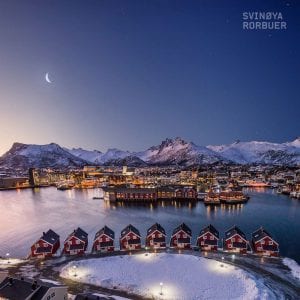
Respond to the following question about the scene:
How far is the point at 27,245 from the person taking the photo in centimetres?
3884

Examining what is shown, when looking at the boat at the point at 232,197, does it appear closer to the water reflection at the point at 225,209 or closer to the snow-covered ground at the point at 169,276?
the water reflection at the point at 225,209

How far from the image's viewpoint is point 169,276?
24.8 meters

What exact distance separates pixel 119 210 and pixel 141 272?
3980cm

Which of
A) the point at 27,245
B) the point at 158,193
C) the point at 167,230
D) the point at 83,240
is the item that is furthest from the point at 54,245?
the point at 158,193

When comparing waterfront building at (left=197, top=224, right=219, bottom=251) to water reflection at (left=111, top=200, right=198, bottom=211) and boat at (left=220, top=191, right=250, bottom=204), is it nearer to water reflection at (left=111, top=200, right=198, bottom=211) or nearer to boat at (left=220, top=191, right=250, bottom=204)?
water reflection at (left=111, top=200, right=198, bottom=211)

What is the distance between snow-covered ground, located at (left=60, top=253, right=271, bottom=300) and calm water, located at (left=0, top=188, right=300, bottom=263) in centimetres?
1150

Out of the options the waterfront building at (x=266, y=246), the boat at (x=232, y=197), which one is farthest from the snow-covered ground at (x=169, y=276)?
the boat at (x=232, y=197)

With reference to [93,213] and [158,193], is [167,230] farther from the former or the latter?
[158,193]

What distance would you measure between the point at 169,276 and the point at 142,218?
31.3 metres

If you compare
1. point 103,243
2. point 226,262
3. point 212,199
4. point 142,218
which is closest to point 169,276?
point 226,262

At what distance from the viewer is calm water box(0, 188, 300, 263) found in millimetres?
42031

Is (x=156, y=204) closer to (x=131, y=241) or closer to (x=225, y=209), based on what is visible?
(x=225, y=209)

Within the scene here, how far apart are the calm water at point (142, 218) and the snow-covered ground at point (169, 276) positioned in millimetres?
11499

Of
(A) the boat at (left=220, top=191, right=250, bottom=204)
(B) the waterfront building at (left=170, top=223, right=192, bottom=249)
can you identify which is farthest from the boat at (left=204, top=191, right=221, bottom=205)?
(B) the waterfront building at (left=170, top=223, right=192, bottom=249)
